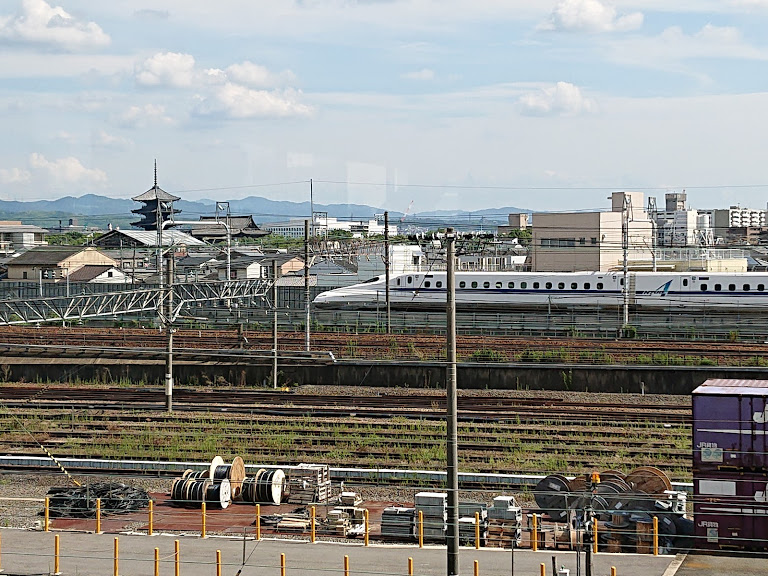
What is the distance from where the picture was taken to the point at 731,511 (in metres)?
15.3

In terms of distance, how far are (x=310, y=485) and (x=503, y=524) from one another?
4.32 metres

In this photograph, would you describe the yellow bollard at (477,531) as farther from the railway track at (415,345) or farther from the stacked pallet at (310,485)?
the railway track at (415,345)

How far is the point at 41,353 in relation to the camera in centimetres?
4059

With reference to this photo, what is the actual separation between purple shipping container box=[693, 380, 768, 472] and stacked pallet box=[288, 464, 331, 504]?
711cm

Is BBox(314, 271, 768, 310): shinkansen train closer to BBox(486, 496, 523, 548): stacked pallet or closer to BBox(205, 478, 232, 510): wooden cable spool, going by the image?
BBox(205, 478, 232, 510): wooden cable spool

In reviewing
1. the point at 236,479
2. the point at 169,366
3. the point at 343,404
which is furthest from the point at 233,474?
the point at 343,404

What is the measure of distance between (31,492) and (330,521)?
294 inches

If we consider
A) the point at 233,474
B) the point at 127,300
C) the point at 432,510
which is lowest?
the point at 432,510

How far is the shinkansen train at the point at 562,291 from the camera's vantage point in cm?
4794

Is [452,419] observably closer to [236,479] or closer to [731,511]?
[731,511]

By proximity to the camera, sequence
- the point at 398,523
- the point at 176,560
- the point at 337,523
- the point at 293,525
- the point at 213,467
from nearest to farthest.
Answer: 1. the point at 176,560
2. the point at 398,523
3. the point at 337,523
4. the point at 293,525
5. the point at 213,467

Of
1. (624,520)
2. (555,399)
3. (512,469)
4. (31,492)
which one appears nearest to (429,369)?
(555,399)

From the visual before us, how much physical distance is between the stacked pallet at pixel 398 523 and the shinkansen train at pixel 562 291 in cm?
3252

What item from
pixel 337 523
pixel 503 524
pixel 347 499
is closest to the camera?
pixel 503 524
